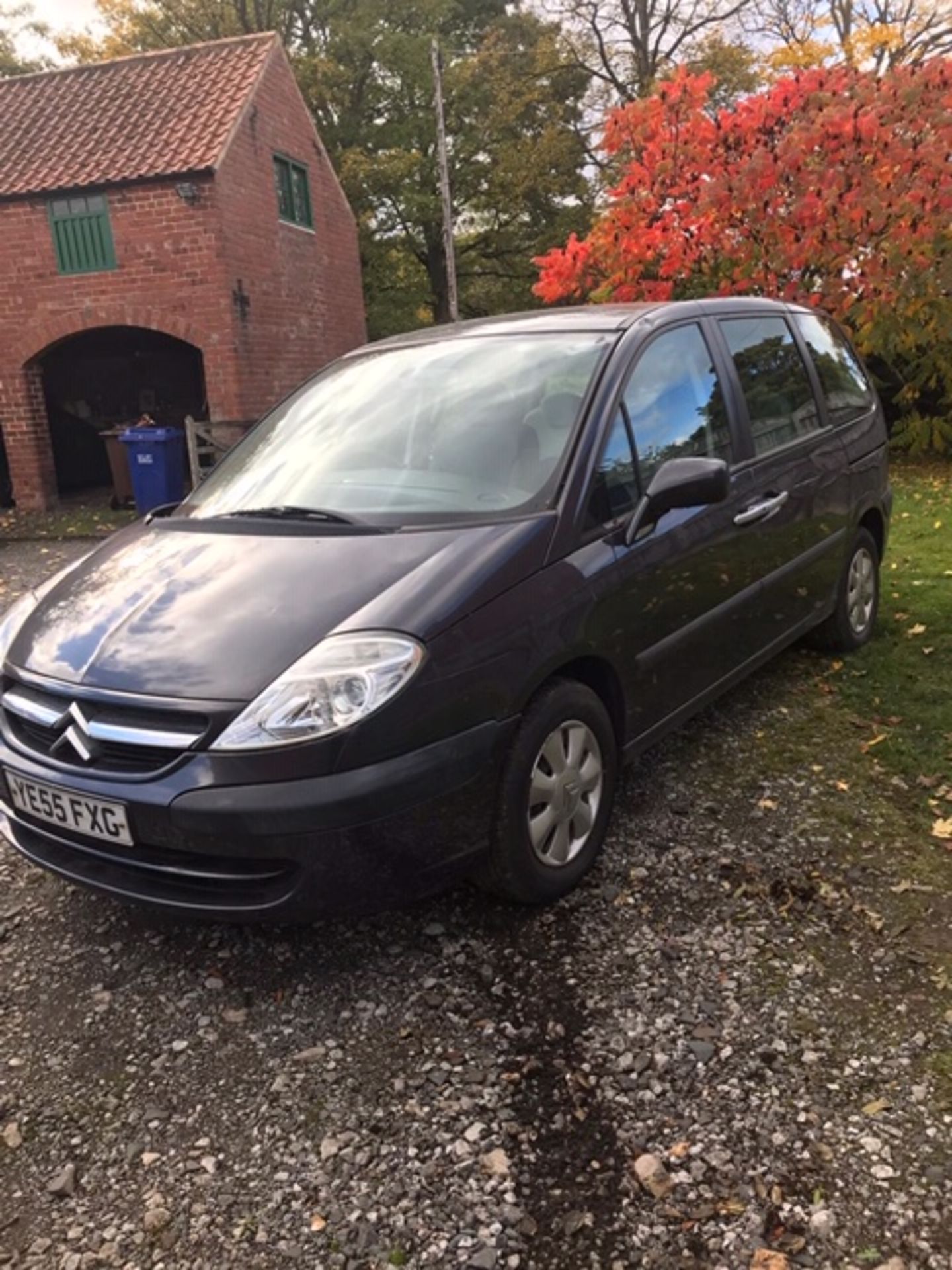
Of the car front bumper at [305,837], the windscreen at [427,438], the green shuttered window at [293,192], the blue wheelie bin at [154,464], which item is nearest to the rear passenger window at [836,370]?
the windscreen at [427,438]

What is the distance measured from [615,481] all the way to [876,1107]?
1.90m

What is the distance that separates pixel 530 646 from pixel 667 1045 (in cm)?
109

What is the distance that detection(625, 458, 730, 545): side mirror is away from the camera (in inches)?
123

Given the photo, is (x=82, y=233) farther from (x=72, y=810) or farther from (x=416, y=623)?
(x=416, y=623)

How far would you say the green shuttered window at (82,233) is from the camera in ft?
43.6

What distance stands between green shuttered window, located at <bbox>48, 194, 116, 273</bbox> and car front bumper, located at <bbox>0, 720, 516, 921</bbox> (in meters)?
12.6

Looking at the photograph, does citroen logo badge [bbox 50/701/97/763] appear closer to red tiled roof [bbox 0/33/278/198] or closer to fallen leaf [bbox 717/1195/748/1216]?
fallen leaf [bbox 717/1195/748/1216]

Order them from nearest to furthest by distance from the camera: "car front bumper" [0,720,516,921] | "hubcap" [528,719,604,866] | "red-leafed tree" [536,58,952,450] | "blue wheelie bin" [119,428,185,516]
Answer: "car front bumper" [0,720,516,921] → "hubcap" [528,719,604,866] → "red-leafed tree" [536,58,952,450] → "blue wheelie bin" [119,428,185,516]

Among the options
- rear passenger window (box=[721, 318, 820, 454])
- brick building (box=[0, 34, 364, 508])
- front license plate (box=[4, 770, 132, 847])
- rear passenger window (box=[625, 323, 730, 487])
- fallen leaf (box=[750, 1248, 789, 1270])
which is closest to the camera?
fallen leaf (box=[750, 1248, 789, 1270])

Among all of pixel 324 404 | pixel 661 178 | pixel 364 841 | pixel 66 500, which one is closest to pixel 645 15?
pixel 661 178

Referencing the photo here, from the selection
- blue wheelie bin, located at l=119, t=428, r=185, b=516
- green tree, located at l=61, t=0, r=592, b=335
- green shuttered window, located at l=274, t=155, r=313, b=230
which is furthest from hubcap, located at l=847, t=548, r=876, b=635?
green tree, located at l=61, t=0, r=592, b=335

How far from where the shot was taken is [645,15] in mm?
27469

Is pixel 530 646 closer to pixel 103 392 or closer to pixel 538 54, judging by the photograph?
pixel 103 392

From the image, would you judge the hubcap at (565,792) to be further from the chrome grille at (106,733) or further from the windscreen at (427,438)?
the chrome grille at (106,733)
